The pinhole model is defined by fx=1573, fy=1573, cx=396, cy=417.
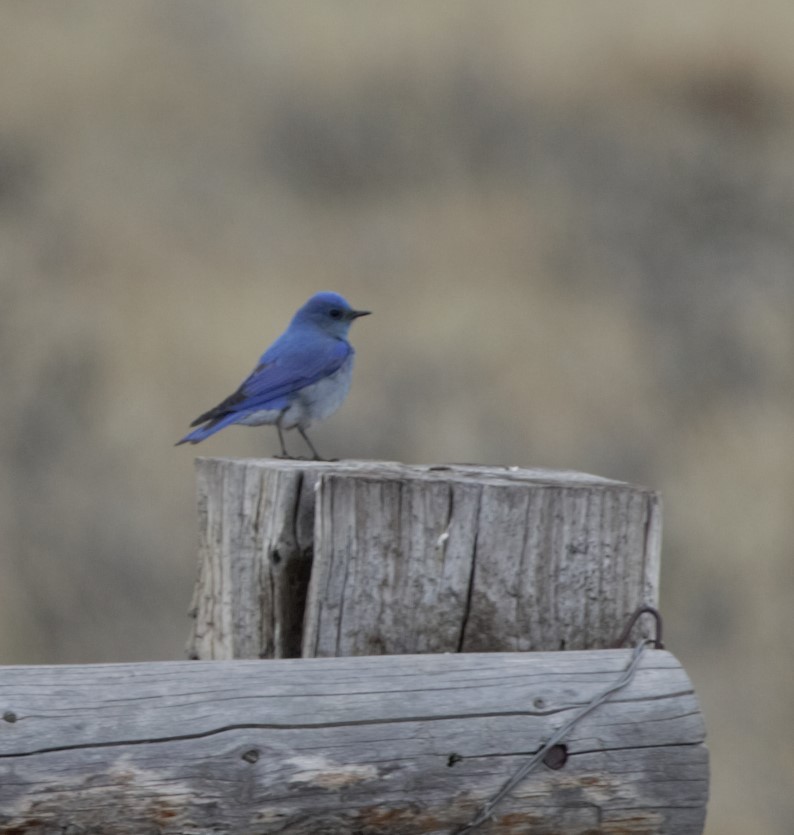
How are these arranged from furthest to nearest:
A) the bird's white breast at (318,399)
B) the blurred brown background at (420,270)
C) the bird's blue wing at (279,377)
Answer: the blurred brown background at (420,270), the bird's white breast at (318,399), the bird's blue wing at (279,377)

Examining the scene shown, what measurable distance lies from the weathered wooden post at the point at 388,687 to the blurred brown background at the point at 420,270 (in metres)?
5.56

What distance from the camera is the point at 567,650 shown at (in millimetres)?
2654

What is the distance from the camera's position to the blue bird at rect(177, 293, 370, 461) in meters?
4.63

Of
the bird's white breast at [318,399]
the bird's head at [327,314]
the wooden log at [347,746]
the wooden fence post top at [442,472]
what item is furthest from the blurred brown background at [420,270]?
the wooden log at [347,746]

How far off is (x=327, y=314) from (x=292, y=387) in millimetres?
448

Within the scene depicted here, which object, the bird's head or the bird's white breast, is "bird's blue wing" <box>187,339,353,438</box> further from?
the bird's head

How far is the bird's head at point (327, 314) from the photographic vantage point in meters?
5.02

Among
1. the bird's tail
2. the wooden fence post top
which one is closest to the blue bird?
the bird's tail

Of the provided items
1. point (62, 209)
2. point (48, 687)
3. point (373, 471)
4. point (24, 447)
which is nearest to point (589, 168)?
point (62, 209)

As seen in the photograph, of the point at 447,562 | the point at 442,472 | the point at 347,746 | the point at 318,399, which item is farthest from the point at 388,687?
the point at 318,399

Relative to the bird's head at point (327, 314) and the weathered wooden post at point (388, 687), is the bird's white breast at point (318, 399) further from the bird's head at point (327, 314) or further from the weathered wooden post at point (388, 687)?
the weathered wooden post at point (388, 687)

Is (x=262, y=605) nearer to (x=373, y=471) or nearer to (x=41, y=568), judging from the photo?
(x=373, y=471)

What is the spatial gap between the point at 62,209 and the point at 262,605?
908cm

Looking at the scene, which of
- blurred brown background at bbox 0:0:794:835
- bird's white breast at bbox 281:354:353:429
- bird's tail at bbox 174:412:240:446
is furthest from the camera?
blurred brown background at bbox 0:0:794:835
